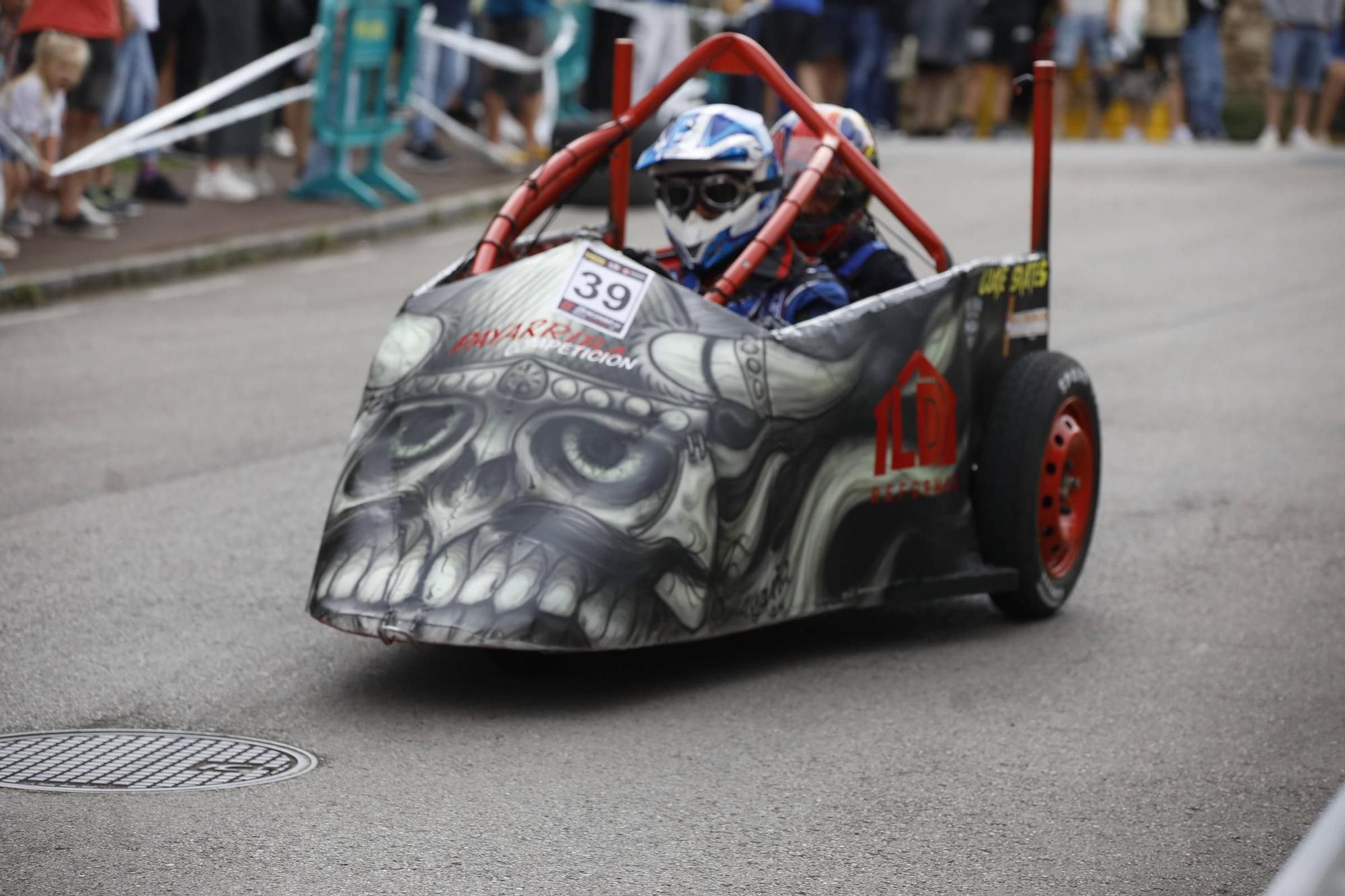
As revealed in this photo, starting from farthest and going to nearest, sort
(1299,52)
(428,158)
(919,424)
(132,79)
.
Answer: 1. (1299,52)
2. (428,158)
3. (132,79)
4. (919,424)

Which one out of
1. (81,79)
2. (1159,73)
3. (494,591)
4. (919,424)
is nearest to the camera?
(494,591)

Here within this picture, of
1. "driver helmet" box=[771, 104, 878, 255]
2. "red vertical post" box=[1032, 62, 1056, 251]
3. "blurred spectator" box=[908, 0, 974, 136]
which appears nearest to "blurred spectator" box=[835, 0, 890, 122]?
"blurred spectator" box=[908, 0, 974, 136]

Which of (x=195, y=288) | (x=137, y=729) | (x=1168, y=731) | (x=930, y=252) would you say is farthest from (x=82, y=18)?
(x=1168, y=731)

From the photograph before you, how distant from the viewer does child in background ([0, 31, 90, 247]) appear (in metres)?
10.6

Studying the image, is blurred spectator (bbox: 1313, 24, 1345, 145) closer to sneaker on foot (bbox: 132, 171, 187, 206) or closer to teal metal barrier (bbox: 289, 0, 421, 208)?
teal metal barrier (bbox: 289, 0, 421, 208)

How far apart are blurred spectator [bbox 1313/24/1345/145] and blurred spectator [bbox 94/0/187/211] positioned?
35.8ft

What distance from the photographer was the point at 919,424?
5547mm

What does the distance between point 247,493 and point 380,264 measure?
557 cm

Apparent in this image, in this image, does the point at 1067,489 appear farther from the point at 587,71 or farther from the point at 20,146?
the point at 587,71

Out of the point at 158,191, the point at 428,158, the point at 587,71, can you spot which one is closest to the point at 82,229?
the point at 158,191

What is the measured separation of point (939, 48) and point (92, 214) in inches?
362

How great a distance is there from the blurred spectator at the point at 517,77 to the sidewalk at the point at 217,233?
0.54 metres

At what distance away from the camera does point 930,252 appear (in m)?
6.09

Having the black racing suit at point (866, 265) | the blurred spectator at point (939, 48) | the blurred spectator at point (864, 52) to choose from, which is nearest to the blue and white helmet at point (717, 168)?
the black racing suit at point (866, 265)
